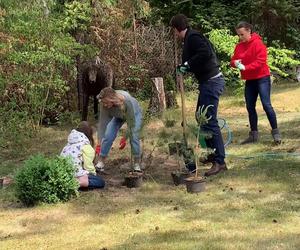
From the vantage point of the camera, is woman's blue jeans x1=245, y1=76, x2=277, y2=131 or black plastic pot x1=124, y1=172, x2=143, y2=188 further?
woman's blue jeans x1=245, y1=76, x2=277, y2=131

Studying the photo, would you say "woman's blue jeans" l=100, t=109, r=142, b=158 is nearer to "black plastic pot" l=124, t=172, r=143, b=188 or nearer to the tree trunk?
"black plastic pot" l=124, t=172, r=143, b=188

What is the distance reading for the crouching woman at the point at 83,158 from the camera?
631cm

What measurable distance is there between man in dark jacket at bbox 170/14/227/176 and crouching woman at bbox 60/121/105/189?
4.45 ft

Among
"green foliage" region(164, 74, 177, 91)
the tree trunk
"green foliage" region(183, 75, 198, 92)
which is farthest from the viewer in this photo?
"green foliage" region(183, 75, 198, 92)

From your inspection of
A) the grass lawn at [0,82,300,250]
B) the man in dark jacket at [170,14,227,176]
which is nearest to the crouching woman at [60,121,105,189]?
the grass lawn at [0,82,300,250]

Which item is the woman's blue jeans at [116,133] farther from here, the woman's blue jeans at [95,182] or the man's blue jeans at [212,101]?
the man's blue jeans at [212,101]

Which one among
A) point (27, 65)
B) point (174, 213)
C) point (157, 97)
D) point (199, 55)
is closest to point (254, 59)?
point (199, 55)

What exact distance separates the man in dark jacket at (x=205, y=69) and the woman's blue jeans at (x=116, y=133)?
2.62ft

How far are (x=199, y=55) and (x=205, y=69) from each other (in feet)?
0.81

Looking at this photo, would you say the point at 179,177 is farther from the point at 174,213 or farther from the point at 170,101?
the point at 170,101

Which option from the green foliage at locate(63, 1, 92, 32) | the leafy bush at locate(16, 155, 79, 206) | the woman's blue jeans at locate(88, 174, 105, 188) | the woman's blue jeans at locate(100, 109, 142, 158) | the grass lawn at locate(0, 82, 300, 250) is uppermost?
the green foliage at locate(63, 1, 92, 32)

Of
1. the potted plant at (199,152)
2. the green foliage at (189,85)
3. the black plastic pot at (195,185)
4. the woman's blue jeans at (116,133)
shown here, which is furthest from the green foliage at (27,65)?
the green foliage at (189,85)

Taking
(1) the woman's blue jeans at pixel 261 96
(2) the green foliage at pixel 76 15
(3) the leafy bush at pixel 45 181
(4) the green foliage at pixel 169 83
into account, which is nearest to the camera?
(3) the leafy bush at pixel 45 181

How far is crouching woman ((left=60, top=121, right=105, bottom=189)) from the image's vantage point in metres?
6.31
